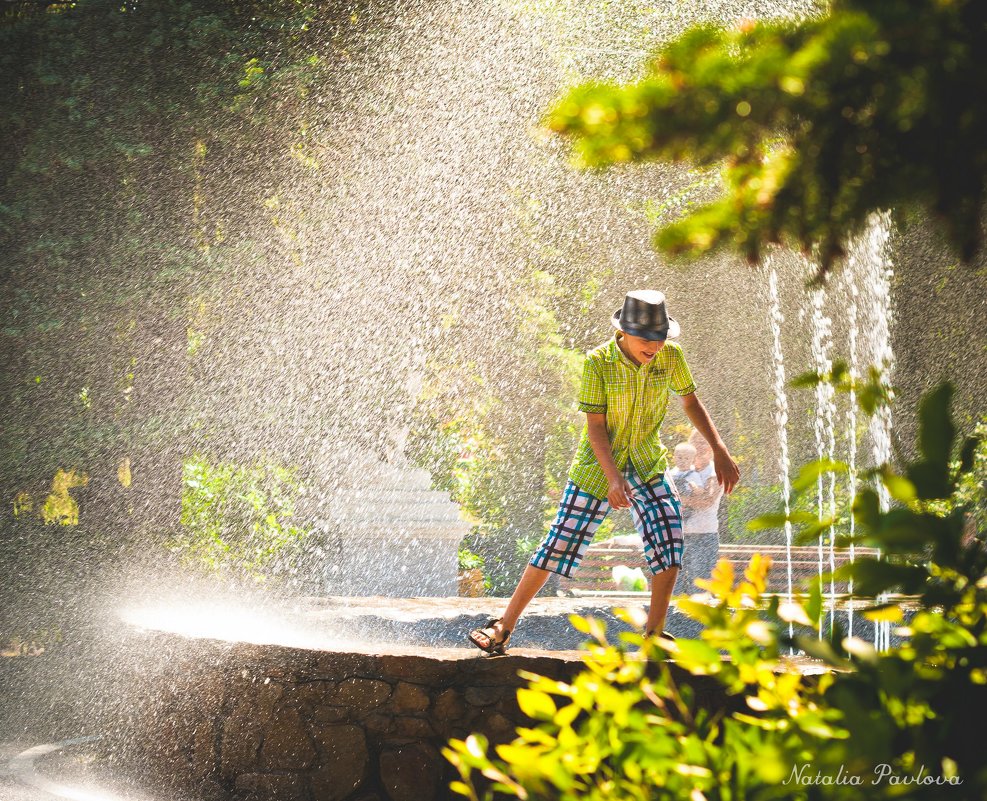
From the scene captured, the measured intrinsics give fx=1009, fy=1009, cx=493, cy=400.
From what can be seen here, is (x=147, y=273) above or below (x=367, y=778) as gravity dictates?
above

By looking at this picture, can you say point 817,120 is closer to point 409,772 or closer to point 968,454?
point 968,454

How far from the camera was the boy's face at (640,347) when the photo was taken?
12.4 ft

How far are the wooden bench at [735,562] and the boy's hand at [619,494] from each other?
756 cm

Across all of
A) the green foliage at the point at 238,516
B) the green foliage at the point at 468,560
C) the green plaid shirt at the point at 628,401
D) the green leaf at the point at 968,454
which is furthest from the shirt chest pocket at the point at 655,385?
the green foliage at the point at 468,560

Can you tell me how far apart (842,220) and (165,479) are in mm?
7133

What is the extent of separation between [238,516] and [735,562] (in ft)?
24.9

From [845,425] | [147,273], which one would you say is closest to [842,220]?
[147,273]

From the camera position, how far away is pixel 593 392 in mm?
3891

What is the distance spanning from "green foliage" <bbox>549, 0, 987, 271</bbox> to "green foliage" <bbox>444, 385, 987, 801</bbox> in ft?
0.85

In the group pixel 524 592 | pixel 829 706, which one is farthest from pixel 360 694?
pixel 829 706

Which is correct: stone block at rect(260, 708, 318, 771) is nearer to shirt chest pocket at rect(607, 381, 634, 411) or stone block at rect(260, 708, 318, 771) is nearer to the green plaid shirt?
the green plaid shirt

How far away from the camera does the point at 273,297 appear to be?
7.98 meters

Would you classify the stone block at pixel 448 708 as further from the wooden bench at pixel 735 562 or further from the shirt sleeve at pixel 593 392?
the wooden bench at pixel 735 562

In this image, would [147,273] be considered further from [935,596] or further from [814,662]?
[935,596]
